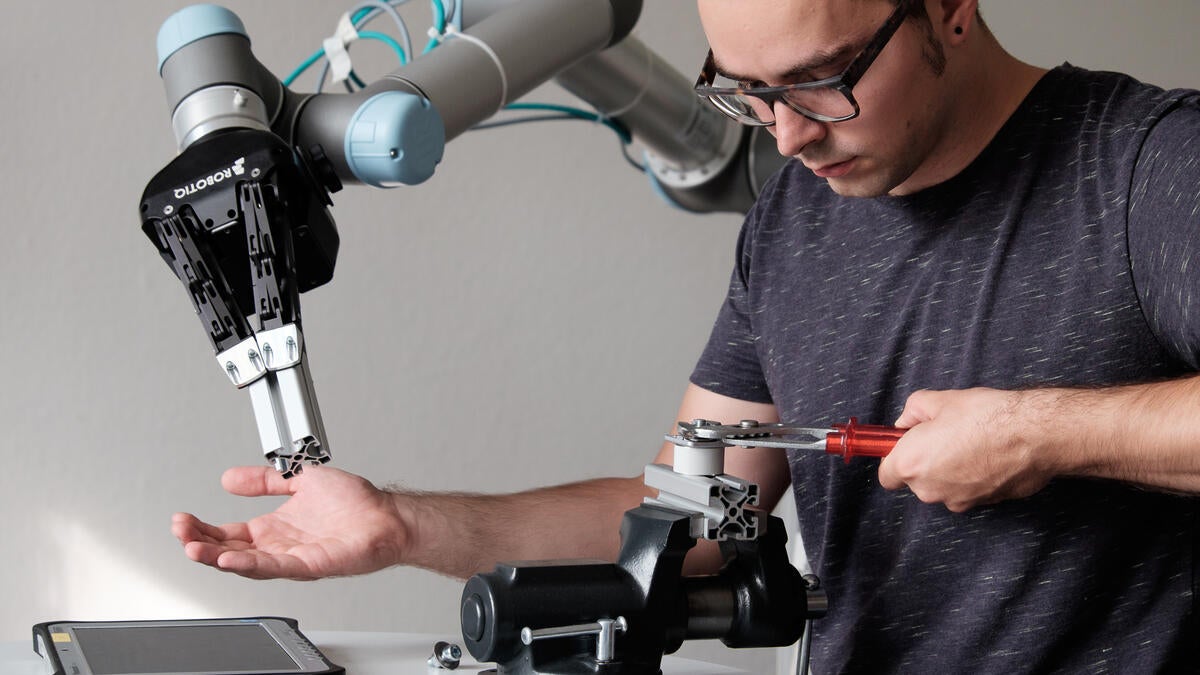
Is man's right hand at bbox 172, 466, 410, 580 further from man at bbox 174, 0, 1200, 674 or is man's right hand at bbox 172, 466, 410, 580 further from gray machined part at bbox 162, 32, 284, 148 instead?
gray machined part at bbox 162, 32, 284, 148

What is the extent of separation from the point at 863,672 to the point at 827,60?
2.14 feet

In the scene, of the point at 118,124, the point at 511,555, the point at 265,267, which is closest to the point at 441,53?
the point at 265,267

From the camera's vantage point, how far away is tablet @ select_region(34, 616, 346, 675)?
1140 millimetres

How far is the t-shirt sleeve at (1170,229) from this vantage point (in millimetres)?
989

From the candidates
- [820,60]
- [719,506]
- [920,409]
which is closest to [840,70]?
[820,60]

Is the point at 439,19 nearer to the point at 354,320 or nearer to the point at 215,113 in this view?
the point at 215,113

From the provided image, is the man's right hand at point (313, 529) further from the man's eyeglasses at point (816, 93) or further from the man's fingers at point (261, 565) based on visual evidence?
the man's eyeglasses at point (816, 93)

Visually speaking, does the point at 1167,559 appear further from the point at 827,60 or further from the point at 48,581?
the point at 48,581

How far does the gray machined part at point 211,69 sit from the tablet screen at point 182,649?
1.77ft

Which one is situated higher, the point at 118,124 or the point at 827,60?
the point at 118,124

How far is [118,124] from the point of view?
2334 millimetres

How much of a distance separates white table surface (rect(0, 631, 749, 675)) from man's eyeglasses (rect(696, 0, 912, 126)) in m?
0.61

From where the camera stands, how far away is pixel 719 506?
912 millimetres

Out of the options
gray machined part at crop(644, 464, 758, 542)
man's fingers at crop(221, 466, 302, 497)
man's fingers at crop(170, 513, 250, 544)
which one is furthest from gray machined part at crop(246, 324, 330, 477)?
man's fingers at crop(221, 466, 302, 497)
